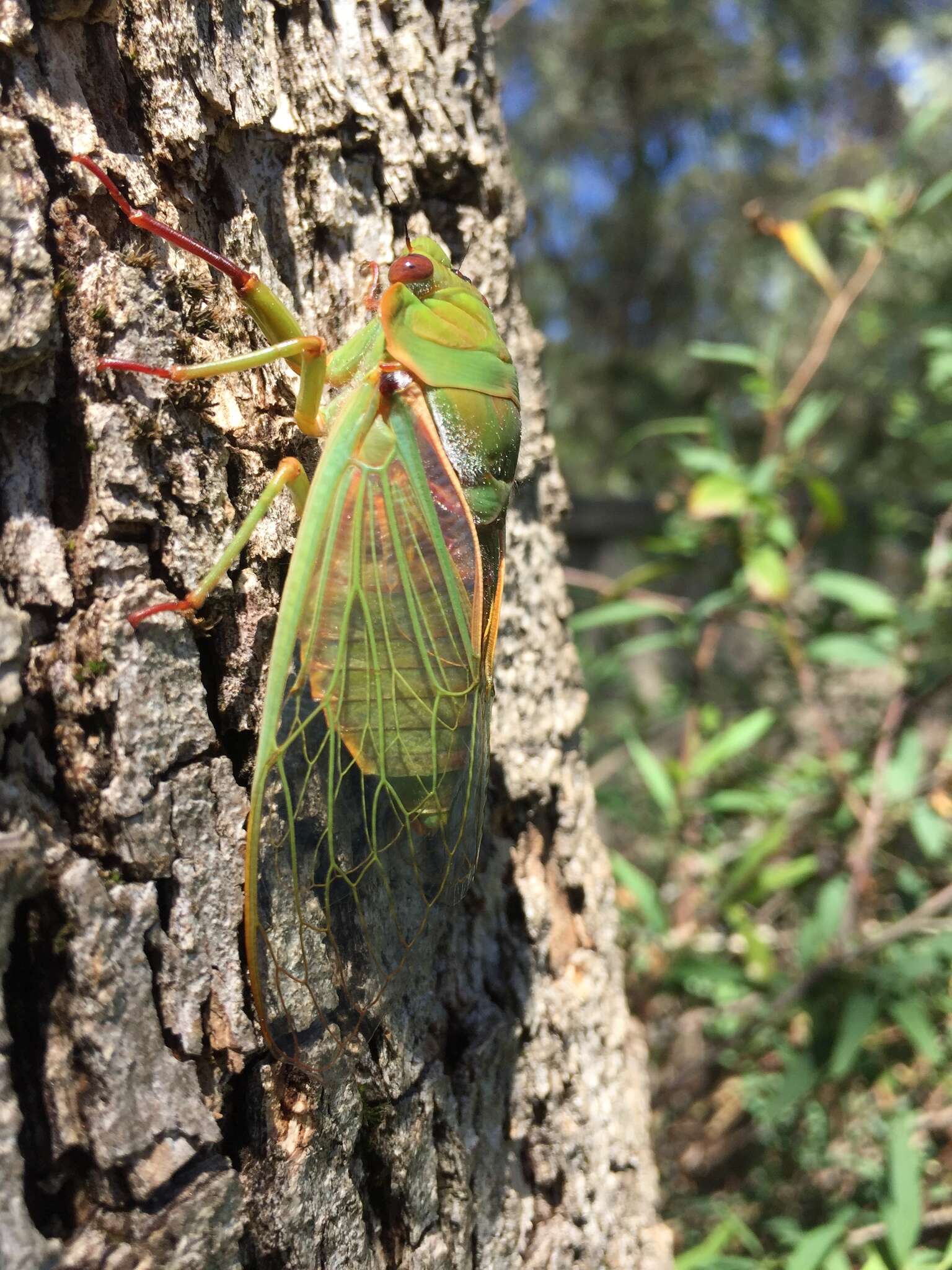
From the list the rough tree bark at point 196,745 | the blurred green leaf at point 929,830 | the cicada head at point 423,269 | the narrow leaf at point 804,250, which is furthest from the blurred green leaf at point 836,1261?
the narrow leaf at point 804,250

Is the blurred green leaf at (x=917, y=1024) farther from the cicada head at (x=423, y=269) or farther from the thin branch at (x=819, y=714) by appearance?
the cicada head at (x=423, y=269)

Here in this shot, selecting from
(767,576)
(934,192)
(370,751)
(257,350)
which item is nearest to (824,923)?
(767,576)

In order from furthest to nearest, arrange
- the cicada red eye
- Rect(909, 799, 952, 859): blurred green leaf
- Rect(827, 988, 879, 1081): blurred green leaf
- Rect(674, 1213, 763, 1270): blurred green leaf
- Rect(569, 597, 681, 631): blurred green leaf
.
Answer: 1. Rect(569, 597, 681, 631): blurred green leaf
2. Rect(909, 799, 952, 859): blurred green leaf
3. Rect(827, 988, 879, 1081): blurred green leaf
4. Rect(674, 1213, 763, 1270): blurred green leaf
5. the cicada red eye

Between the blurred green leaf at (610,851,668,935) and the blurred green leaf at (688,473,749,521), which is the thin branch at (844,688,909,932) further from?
the blurred green leaf at (688,473,749,521)

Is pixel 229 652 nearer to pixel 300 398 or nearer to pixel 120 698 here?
pixel 120 698

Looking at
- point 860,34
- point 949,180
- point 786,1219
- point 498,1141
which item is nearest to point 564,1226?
point 498,1141

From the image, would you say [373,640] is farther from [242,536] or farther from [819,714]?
[819,714]

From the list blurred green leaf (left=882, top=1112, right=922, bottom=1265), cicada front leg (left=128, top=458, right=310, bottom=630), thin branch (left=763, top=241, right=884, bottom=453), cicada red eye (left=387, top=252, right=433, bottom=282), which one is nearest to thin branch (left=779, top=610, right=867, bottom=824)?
thin branch (left=763, top=241, right=884, bottom=453)
